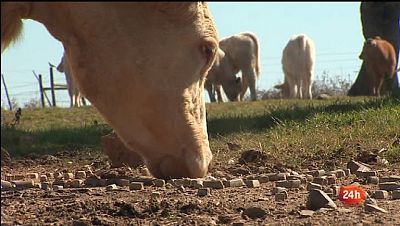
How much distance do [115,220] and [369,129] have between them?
15.2 feet

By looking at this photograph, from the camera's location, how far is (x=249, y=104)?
56.1ft

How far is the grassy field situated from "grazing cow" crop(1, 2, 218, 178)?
9.74 feet

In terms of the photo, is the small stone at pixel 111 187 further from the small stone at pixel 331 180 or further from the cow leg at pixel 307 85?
the cow leg at pixel 307 85

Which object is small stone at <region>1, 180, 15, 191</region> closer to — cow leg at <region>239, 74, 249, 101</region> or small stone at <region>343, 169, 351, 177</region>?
small stone at <region>343, 169, 351, 177</region>

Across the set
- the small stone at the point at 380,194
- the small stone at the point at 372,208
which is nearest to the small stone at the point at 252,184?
the small stone at the point at 380,194

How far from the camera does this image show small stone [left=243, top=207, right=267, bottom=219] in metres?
5.01

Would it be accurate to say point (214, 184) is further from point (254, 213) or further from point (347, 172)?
point (347, 172)

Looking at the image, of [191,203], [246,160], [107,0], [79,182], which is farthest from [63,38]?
[246,160]

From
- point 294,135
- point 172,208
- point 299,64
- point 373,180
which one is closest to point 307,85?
point 299,64

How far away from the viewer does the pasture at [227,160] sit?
16.4 feet

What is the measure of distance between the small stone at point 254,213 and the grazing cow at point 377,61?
17.1 meters

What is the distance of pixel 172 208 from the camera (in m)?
5.18

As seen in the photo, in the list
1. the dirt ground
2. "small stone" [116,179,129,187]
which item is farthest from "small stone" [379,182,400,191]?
"small stone" [116,179,129,187]

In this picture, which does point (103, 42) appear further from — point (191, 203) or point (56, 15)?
point (191, 203)
